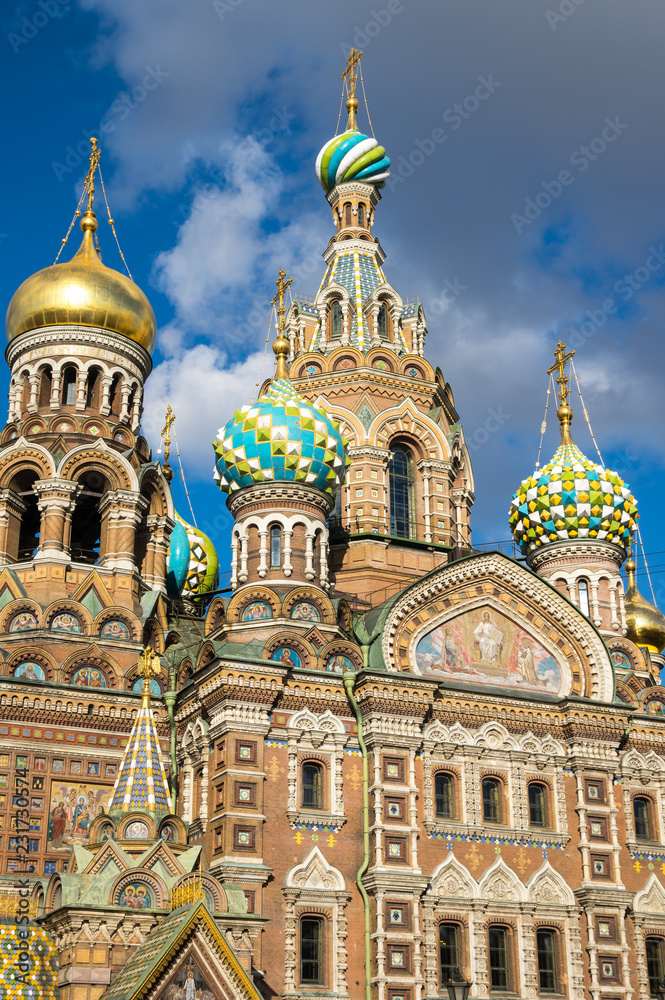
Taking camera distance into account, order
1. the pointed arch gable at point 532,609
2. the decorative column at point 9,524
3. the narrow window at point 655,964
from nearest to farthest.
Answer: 1. the narrow window at point 655,964
2. the pointed arch gable at point 532,609
3. the decorative column at point 9,524

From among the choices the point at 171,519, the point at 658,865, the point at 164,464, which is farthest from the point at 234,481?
the point at 658,865

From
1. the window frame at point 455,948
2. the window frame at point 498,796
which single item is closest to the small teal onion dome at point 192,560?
the window frame at point 498,796

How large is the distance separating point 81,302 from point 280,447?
5.08 m

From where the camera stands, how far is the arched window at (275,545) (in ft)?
69.6

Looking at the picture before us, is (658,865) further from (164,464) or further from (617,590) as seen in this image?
(164,464)

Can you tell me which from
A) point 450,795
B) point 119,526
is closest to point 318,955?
point 450,795

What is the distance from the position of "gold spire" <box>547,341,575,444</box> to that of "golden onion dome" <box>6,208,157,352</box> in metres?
8.85

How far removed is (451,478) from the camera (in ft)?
84.8

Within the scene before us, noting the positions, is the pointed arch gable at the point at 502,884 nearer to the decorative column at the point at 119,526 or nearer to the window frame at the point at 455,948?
the window frame at the point at 455,948

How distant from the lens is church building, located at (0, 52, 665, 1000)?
57.3 ft

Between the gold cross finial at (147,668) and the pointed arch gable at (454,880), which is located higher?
the gold cross finial at (147,668)

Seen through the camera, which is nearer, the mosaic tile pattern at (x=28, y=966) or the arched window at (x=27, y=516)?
the mosaic tile pattern at (x=28, y=966)

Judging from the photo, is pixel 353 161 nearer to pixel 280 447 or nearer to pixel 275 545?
A: pixel 280 447

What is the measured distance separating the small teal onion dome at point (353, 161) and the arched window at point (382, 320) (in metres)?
3.61
